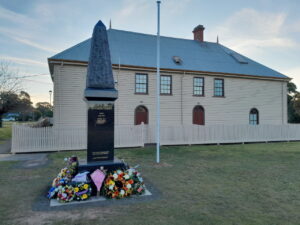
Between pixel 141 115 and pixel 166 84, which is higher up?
pixel 166 84

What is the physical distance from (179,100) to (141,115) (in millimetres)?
3400

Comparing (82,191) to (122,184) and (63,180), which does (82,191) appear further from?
(122,184)

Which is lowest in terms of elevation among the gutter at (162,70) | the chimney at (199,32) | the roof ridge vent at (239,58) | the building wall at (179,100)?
the building wall at (179,100)

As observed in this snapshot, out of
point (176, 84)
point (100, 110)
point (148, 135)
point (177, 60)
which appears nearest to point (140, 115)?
point (148, 135)

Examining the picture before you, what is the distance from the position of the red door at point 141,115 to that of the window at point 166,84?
7.02 feet

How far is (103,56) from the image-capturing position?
5836 millimetres

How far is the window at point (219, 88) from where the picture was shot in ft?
57.0

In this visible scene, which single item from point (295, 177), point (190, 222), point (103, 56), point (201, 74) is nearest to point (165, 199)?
point (190, 222)

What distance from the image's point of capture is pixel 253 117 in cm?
1845

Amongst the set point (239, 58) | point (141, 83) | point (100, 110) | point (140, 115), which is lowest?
point (100, 110)

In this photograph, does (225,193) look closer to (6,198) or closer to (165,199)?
(165,199)

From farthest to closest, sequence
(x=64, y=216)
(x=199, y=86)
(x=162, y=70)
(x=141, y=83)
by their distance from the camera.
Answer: (x=199, y=86) → (x=162, y=70) → (x=141, y=83) → (x=64, y=216)

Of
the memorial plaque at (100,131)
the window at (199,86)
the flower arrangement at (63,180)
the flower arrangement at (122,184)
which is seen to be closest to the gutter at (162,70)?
the window at (199,86)

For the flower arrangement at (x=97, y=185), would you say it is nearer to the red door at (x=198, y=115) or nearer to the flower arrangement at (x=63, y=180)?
the flower arrangement at (x=63, y=180)
